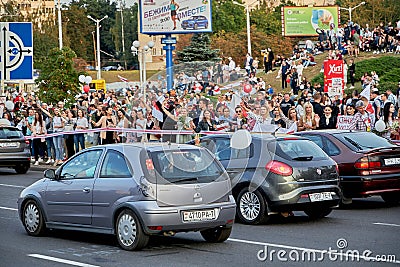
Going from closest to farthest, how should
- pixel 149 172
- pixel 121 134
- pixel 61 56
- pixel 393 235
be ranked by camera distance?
pixel 149 172 < pixel 393 235 < pixel 121 134 < pixel 61 56

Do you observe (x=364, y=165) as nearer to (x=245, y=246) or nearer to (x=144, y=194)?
(x=245, y=246)

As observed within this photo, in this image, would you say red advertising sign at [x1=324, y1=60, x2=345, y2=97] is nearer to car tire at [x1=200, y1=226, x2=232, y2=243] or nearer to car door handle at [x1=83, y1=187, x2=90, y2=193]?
car tire at [x1=200, y1=226, x2=232, y2=243]

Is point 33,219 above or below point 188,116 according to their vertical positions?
below

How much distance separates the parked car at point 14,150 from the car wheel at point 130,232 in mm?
14568

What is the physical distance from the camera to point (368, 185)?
15.3 meters

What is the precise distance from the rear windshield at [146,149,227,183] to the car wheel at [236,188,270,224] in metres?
2.05

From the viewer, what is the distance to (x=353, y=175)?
50.4ft

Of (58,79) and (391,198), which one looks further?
(58,79)

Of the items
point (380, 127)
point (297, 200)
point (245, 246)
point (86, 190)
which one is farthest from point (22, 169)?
point (245, 246)

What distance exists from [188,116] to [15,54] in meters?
17.0

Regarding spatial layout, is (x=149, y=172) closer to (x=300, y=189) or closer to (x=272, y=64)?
(x=300, y=189)

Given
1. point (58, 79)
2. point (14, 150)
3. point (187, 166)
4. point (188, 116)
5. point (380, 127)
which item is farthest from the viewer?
point (58, 79)

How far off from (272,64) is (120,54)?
7066cm

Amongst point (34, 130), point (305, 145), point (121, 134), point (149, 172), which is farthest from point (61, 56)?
point (149, 172)
